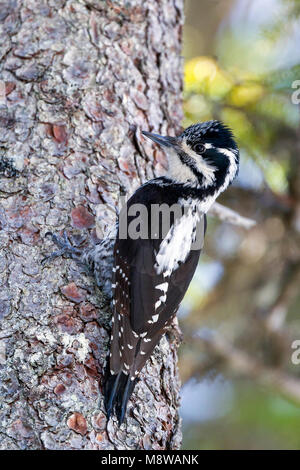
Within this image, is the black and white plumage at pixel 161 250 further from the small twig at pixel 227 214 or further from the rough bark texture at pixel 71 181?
the small twig at pixel 227 214

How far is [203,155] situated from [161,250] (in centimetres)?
65

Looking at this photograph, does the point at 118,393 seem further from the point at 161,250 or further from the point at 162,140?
the point at 162,140

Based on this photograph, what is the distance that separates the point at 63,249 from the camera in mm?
3043

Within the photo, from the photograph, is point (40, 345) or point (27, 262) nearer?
point (40, 345)

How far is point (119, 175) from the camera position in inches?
136

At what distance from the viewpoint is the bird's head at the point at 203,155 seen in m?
3.49

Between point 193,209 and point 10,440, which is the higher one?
point 193,209

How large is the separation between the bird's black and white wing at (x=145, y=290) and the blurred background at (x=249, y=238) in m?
1.30

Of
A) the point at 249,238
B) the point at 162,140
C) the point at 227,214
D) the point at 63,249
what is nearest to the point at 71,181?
the point at 63,249

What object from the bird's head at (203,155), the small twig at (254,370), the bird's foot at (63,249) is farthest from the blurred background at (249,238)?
the bird's foot at (63,249)

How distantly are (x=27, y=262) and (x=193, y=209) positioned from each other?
96cm

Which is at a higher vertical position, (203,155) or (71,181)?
(203,155)
